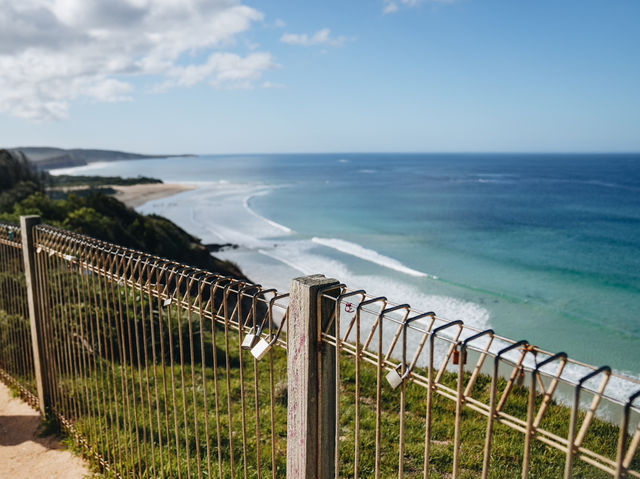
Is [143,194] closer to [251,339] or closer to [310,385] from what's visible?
[251,339]

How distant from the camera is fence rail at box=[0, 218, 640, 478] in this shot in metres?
1.99

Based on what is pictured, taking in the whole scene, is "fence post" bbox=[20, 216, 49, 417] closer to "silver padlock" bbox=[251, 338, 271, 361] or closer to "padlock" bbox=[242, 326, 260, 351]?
"padlock" bbox=[242, 326, 260, 351]

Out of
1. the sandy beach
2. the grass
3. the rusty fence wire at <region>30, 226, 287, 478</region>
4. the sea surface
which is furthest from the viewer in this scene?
the sandy beach

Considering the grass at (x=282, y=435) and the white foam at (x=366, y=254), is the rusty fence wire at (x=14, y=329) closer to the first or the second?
the grass at (x=282, y=435)

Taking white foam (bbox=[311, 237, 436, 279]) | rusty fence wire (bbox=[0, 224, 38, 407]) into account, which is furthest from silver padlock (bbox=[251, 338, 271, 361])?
white foam (bbox=[311, 237, 436, 279])

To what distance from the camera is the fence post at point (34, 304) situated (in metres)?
5.16

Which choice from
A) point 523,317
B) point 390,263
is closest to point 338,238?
point 390,263

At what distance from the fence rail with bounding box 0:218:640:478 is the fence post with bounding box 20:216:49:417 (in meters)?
0.04

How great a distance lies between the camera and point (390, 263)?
26.2m

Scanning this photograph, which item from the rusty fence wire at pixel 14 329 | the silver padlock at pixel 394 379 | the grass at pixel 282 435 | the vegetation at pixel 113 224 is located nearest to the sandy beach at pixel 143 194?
the vegetation at pixel 113 224

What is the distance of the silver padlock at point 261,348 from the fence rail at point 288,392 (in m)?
0.01

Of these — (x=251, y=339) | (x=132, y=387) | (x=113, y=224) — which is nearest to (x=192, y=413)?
(x=132, y=387)

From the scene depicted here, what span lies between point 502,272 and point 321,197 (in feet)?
131

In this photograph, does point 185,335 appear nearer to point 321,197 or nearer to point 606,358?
point 606,358
